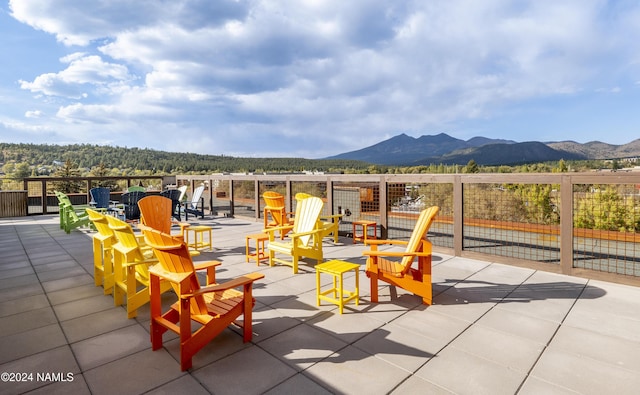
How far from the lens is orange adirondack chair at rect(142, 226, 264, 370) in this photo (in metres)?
2.08

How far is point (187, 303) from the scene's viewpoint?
208cm

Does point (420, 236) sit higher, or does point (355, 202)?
point (355, 202)

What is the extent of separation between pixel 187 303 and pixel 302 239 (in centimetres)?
262

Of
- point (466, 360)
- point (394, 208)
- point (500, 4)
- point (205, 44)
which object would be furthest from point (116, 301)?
point (205, 44)

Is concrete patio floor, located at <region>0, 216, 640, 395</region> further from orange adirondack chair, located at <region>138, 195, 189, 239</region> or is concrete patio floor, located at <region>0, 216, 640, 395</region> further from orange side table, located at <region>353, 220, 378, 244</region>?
orange side table, located at <region>353, 220, 378, 244</region>

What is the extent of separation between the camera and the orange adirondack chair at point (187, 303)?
6.83ft

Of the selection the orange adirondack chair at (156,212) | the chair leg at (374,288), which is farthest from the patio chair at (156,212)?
the chair leg at (374,288)

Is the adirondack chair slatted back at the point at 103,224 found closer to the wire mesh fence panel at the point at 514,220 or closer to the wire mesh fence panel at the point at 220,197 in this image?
the wire mesh fence panel at the point at 514,220

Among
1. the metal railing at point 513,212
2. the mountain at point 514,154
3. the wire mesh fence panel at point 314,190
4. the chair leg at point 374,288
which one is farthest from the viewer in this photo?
the mountain at point 514,154

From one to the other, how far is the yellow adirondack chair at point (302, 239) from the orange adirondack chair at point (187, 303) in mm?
1752

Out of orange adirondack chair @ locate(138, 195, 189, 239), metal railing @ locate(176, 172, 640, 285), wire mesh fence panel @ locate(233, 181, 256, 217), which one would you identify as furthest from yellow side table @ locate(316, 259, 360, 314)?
wire mesh fence panel @ locate(233, 181, 256, 217)

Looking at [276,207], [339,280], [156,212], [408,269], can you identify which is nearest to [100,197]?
[276,207]

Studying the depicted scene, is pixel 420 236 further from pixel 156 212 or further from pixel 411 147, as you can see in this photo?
pixel 411 147

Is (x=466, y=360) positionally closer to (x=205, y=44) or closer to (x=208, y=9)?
(x=208, y=9)
